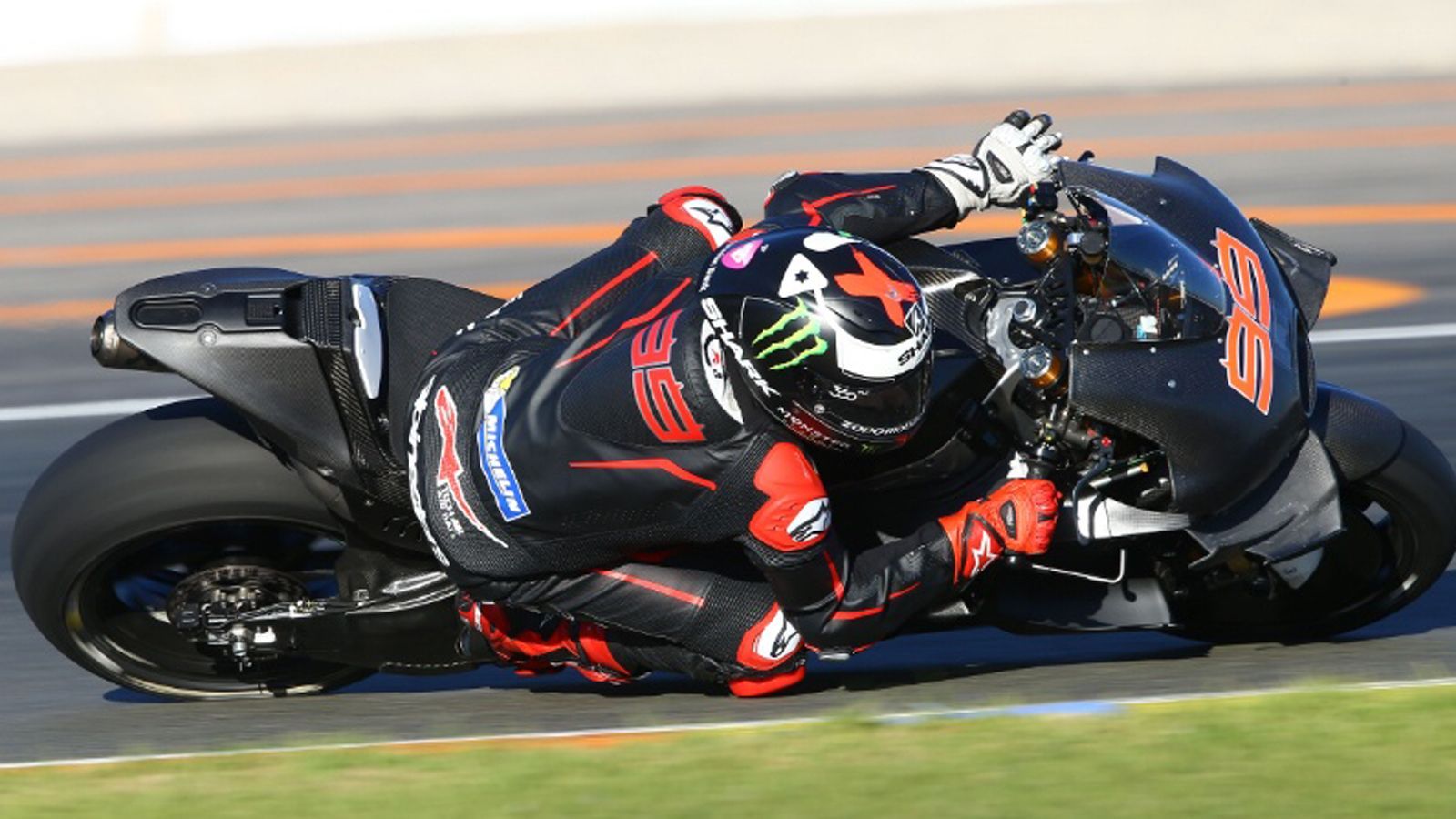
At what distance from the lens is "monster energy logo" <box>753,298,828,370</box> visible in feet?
13.9

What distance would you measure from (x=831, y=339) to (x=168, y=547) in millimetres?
2012


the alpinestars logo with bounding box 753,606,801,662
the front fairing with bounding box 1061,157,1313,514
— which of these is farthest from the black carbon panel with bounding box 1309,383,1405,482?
the alpinestars logo with bounding box 753,606,801,662

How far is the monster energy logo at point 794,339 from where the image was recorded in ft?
13.9

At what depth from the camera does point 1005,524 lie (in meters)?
4.59

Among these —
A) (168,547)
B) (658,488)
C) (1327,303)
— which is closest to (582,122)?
(1327,303)

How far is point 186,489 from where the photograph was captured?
16.6 feet

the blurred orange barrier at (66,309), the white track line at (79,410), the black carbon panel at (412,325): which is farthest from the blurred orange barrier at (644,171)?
the black carbon panel at (412,325)

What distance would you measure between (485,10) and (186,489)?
8000 millimetres

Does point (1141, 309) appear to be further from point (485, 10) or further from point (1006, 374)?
point (485, 10)

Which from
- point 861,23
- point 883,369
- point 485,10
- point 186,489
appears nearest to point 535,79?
point 485,10

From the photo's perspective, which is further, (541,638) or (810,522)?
(541,638)

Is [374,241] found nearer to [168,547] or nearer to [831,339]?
[168,547]

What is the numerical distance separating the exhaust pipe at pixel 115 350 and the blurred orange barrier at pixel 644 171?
6115 millimetres

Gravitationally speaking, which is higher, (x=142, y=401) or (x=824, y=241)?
(x=824, y=241)
